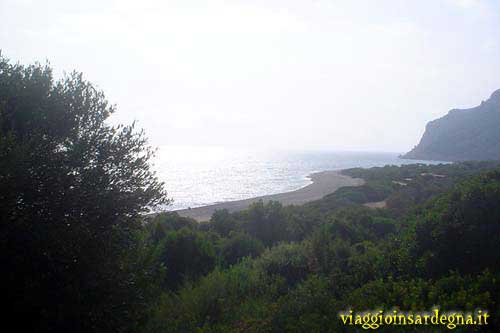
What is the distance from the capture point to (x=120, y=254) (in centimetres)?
718

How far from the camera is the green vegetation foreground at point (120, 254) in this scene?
5984 millimetres

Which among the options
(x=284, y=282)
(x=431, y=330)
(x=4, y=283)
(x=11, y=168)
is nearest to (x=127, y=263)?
(x=4, y=283)

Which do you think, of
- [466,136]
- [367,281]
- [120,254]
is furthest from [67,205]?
[466,136]

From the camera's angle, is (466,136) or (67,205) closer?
(67,205)

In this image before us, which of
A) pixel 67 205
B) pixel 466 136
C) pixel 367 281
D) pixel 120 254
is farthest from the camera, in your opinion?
pixel 466 136

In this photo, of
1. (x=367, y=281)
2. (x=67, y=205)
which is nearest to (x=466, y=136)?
(x=367, y=281)

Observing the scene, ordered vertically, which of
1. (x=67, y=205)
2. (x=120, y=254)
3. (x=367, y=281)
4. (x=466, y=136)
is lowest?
(x=367, y=281)

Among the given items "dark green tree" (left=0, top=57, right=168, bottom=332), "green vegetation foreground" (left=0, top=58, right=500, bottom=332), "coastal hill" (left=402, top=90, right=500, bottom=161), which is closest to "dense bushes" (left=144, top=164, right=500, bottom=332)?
"green vegetation foreground" (left=0, top=58, right=500, bottom=332)

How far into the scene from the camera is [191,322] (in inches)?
298

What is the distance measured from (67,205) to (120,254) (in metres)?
1.36

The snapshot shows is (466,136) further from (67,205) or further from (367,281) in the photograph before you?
(67,205)

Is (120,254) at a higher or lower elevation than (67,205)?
lower

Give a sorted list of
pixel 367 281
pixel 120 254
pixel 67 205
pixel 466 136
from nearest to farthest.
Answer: pixel 67 205
pixel 120 254
pixel 367 281
pixel 466 136

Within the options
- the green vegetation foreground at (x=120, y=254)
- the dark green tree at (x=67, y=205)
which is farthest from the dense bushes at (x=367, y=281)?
the dark green tree at (x=67, y=205)
